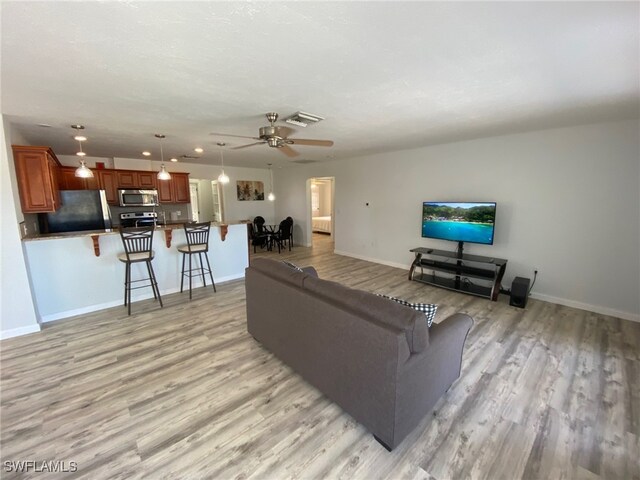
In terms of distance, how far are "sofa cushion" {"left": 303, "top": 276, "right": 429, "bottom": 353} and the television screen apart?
3.32 metres

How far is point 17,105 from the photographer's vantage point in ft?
8.37

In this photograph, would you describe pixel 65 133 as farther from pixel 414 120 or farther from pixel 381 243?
pixel 381 243

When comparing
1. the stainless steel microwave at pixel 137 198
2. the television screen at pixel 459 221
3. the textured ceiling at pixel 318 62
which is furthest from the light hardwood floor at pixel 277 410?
the stainless steel microwave at pixel 137 198

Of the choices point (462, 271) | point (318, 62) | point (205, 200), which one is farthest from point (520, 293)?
point (205, 200)

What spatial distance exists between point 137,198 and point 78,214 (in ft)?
4.33

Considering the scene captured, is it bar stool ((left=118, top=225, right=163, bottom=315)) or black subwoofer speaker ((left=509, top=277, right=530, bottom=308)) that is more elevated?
bar stool ((left=118, top=225, right=163, bottom=315))

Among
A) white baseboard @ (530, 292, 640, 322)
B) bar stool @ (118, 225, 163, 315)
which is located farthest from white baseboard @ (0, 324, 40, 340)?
white baseboard @ (530, 292, 640, 322)

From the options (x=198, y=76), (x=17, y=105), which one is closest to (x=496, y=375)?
(x=198, y=76)

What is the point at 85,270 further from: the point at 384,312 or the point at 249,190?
the point at 249,190

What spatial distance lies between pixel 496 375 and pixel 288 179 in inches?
286

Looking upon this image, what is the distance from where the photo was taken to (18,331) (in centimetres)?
316

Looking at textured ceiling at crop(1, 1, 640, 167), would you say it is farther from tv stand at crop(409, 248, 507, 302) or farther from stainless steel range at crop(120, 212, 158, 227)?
stainless steel range at crop(120, 212, 158, 227)

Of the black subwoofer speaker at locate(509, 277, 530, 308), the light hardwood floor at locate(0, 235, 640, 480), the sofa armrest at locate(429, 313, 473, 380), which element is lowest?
the light hardwood floor at locate(0, 235, 640, 480)

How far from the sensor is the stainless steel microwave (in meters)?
5.72
